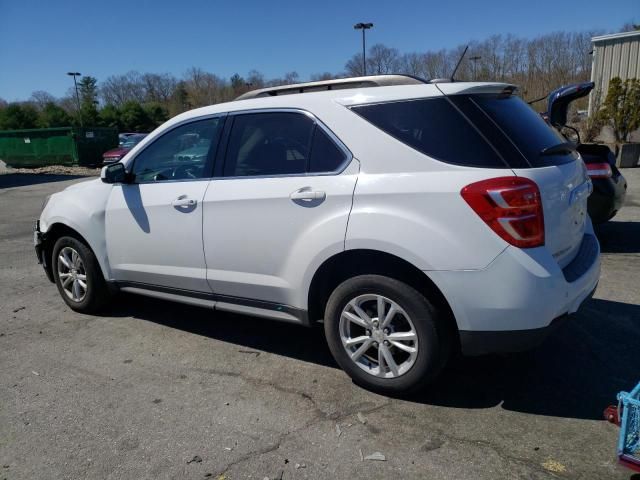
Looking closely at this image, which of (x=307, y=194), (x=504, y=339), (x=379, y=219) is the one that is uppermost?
(x=307, y=194)

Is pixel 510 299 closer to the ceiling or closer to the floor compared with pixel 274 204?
closer to the floor

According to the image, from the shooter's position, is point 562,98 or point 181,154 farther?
point 562,98

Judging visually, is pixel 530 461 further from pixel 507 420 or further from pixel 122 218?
pixel 122 218

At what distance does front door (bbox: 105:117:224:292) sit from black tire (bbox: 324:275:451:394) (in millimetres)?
1146

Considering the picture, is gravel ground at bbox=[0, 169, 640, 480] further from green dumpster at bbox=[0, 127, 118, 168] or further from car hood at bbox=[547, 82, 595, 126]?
green dumpster at bbox=[0, 127, 118, 168]

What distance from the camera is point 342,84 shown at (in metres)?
3.47

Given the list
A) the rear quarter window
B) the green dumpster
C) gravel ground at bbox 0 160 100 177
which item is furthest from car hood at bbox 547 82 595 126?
the green dumpster

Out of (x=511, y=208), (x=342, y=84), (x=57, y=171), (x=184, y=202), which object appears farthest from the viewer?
(x=57, y=171)

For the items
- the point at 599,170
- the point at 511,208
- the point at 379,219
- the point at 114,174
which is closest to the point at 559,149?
the point at 511,208

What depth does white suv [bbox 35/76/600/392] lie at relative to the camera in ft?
8.95

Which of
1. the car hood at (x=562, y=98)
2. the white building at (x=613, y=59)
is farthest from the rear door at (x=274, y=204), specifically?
the white building at (x=613, y=59)

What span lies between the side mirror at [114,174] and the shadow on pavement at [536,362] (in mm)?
1340

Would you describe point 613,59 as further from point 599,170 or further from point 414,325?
point 414,325

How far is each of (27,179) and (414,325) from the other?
73.4ft
